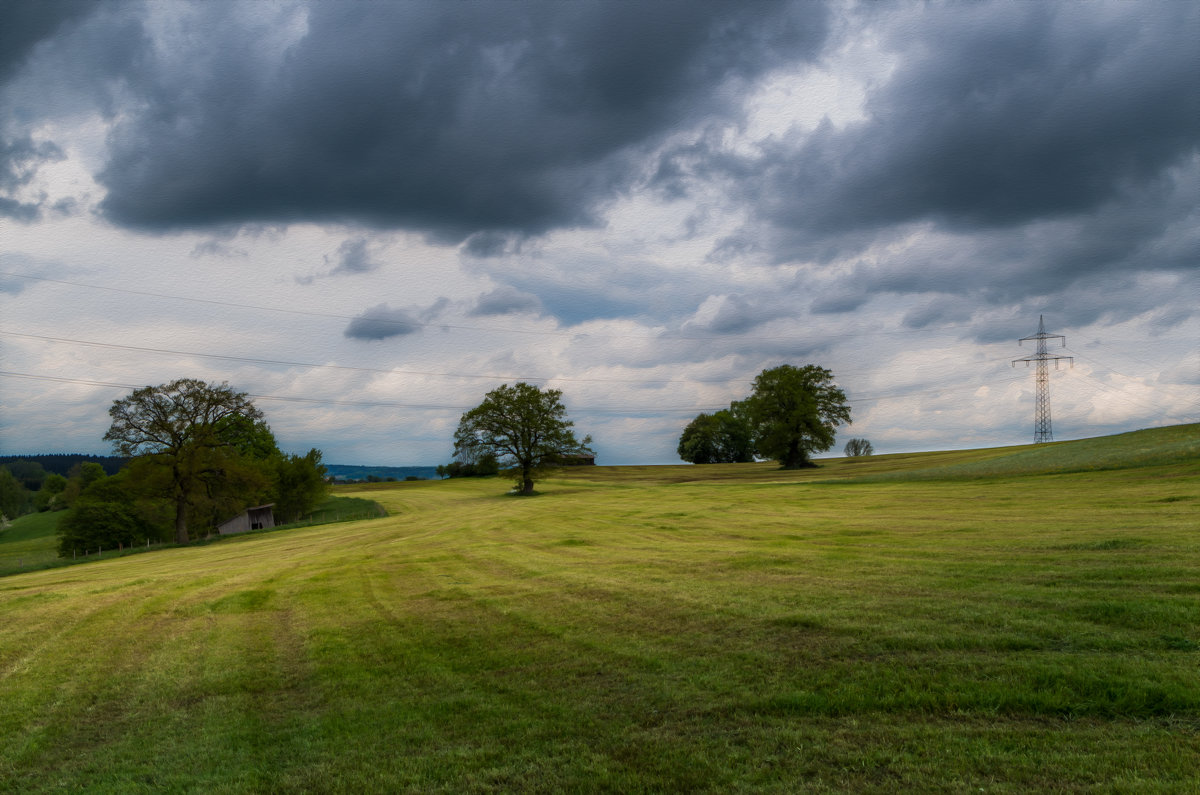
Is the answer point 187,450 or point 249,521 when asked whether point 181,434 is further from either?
point 249,521

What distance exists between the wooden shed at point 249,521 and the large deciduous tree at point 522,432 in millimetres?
25154

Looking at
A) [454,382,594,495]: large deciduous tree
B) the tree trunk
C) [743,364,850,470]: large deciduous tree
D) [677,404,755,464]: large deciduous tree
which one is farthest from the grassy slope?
[677,404,755,464]: large deciduous tree

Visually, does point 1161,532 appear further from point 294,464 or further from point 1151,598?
point 294,464

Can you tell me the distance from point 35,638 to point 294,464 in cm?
6662

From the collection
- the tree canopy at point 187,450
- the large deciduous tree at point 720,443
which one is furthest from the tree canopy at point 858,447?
the tree canopy at point 187,450

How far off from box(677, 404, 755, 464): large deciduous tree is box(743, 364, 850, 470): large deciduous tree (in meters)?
37.2

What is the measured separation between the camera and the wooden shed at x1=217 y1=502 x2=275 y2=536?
77.6 metres

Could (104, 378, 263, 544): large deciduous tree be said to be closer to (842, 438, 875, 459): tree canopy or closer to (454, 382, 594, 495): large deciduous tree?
(454, 382, 594, 495): large deciduous tree

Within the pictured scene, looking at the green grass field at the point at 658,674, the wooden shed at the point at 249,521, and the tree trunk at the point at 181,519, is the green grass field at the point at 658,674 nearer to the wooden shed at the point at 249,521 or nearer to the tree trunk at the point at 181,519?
the tree trunk at the point at 181,519

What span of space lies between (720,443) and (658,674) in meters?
125

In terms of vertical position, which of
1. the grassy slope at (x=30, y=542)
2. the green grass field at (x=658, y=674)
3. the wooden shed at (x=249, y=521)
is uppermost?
the green grass field at (x=658, y=674)

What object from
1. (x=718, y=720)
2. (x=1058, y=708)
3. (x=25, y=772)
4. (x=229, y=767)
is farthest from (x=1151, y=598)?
(x=25, y=772)

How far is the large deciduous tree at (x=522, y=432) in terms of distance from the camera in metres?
74.7

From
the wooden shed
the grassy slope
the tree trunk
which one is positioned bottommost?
the grassy slope
